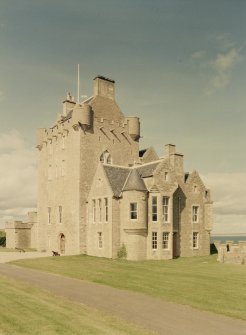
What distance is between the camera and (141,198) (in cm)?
3906

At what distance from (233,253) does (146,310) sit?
2230 centimetres

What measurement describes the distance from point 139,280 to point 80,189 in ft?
71.2

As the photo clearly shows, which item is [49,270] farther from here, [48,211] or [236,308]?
[48,211]

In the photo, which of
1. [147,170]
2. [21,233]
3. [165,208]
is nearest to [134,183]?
[147,170]

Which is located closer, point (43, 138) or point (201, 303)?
point (201, 303)

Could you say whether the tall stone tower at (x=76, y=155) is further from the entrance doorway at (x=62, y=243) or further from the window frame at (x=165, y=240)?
the window frame at (x=165, y=240)

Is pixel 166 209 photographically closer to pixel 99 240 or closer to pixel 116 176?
pixel 116 176

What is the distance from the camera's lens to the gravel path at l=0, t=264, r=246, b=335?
13289 millimetres

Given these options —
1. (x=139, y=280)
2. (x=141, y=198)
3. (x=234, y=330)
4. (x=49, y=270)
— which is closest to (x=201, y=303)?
(x=234, y=330)

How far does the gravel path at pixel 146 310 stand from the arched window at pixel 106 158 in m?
24.1

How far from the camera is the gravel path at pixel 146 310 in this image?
13.3 m

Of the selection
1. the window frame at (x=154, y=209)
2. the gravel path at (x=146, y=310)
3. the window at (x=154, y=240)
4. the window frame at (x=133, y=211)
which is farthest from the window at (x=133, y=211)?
the gravel path at (x=146, y=310)

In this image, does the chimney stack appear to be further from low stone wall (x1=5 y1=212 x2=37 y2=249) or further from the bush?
low stone wall (x1=5 y1=212 x2=37 y2=249)

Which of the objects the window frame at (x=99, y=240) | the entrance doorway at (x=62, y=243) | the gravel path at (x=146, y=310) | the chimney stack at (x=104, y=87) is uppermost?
the chimney stack at (x=104, y=87)
